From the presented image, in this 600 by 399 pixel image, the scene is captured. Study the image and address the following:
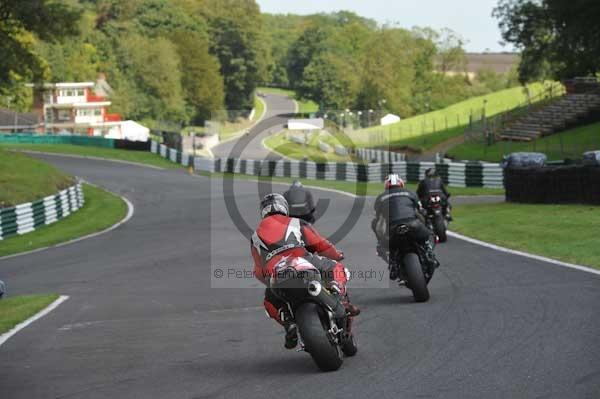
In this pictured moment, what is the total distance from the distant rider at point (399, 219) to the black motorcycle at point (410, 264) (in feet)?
0.16

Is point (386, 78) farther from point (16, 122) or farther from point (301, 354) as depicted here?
point (301, 354)

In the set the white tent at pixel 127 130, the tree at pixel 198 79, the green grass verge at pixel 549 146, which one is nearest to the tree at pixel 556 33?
the green grass verge at pixel 549 146

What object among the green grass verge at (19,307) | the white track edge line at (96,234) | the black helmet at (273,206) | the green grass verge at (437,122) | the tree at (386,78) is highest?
the tree at (386,78)

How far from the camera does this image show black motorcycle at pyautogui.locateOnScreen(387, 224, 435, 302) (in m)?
12.4

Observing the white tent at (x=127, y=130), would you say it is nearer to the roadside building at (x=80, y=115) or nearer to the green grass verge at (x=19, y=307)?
the roadside building at (x=80, y=115)

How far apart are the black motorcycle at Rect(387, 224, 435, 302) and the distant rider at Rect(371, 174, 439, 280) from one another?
49 millimetres

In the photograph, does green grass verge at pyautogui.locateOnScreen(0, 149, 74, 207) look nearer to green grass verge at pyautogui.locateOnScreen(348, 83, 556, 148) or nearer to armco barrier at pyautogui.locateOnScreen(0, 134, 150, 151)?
armco barrier at pyautogui.locateOnScreen(0, 134, 150, 151)

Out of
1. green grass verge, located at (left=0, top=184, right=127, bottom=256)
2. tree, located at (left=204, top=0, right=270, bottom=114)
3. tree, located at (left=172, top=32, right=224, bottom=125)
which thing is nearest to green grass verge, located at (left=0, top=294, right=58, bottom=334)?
green grass verge, located at (left=0, top=184, right=127, bottom=256)

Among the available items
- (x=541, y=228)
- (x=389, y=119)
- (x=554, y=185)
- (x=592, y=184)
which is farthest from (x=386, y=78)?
(x=541, y=228)

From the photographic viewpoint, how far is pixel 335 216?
29391mm

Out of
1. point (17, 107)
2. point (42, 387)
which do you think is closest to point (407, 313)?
point (42, 387)

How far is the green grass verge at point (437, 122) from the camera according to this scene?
83.6m

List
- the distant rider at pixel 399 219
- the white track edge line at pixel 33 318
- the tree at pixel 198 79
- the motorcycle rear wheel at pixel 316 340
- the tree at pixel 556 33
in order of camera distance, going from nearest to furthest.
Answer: the motorcycle rear wheel at pixel 316 340 < the white track edge line at pixel 33 318 < the distant rider at pixel 399 219 < the tree at pixel 556 33 < the tree at pixel 198 79

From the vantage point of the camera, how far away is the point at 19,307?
14492 mm
